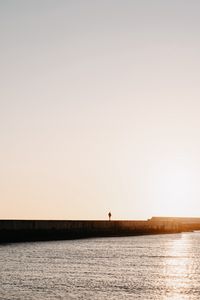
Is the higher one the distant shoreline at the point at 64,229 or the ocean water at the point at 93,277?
the distant shoreline at the point at 64,229

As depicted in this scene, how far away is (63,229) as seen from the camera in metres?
104

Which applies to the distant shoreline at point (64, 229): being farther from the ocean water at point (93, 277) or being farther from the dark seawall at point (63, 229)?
the ocean water at point (93, 277)

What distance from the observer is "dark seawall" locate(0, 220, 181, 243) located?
84.8 m

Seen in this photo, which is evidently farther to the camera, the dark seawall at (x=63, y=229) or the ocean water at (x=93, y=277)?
the dark seawall at (x=63, y=229)

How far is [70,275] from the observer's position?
1642 inches

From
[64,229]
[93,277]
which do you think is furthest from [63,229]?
[93,277]

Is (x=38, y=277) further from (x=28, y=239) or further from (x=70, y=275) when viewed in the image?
(x=28, y=239)

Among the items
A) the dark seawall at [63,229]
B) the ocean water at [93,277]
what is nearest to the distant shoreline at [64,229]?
the dark seawall at [63,229]

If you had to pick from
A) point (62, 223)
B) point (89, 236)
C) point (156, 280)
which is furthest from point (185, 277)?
point (89, 236)

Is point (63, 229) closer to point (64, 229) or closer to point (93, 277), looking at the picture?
point (64, 229)

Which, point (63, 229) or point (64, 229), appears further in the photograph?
point (64, 229)

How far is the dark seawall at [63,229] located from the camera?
84.8 meters

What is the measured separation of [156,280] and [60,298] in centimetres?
1085

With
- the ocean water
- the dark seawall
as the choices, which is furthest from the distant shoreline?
the ocean water
